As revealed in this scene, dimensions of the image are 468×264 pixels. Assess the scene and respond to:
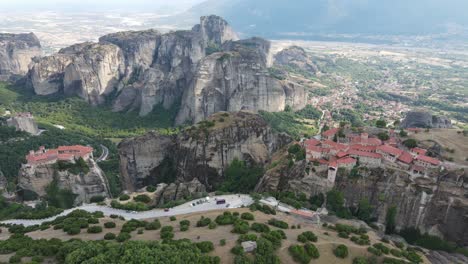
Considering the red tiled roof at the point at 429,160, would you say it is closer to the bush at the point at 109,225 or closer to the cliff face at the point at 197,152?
the cliff face at the point at 197,152

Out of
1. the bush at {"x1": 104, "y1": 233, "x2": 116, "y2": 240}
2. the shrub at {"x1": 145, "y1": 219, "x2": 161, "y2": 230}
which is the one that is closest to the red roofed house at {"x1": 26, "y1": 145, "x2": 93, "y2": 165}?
the shrub at {"x1": 145, "y1": 219, "x2": 161, "y2": 230}

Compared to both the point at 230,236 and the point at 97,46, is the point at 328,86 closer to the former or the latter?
the point at 97,46

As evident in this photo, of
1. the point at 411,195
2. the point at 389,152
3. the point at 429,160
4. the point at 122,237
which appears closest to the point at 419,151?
the point at 429,160

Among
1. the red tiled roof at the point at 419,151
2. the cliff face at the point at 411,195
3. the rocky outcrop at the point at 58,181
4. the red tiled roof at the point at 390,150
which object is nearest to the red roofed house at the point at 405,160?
the red tiled roof at the point at 390,150

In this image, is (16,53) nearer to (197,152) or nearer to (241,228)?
(197,152)

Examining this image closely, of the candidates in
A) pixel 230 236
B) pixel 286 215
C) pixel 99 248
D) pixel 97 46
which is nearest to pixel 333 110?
pixel 97 46

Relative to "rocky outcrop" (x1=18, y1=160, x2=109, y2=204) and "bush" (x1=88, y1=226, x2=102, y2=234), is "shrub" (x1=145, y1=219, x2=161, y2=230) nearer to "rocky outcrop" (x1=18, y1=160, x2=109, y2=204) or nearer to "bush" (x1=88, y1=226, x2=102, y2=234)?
"bush" (x1=88, y1=226, x2=102, y2=234)
